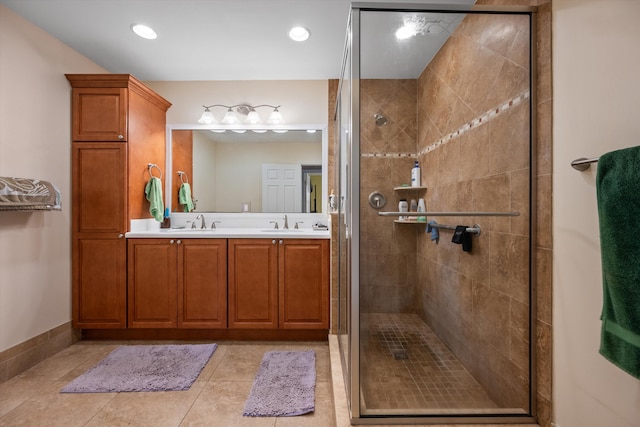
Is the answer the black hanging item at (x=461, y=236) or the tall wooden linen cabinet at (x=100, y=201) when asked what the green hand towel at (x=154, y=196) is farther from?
the black hanging item at (x=461, y=236)

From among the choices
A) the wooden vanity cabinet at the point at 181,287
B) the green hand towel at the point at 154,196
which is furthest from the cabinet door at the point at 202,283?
the green hand towel at the point at 154,196

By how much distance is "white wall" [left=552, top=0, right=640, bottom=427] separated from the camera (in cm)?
93

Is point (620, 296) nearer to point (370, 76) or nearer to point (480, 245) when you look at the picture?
point (480, 245)

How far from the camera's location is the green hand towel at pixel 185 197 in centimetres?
294

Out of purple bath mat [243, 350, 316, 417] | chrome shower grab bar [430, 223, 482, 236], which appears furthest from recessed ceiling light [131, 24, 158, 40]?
purple bath mat [243, 350, 316, 417]

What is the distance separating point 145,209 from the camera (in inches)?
105

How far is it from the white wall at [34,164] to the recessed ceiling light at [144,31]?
26.1 inches

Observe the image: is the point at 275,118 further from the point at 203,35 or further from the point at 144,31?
the point at 144,31

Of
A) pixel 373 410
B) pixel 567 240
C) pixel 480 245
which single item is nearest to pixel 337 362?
pixel 373 410

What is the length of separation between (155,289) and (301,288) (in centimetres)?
116

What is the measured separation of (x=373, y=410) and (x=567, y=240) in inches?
41.4

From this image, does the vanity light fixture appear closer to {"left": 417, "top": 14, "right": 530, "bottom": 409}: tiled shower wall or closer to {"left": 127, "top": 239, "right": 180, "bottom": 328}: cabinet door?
{"left": 127, "top": 239, "right": 180, "bottom": 328}: cabinet door

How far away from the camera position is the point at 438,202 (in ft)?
4.39

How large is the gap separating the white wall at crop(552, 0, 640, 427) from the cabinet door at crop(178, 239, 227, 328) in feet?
6.86
